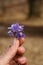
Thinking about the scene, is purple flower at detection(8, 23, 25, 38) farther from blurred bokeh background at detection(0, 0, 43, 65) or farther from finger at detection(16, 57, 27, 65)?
blurred bokeh background at detection(0, 0, 43, 65)

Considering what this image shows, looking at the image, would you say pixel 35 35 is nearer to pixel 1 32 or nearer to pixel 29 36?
pixel 29 36

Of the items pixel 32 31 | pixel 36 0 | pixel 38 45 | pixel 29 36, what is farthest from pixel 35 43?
pixel 36 0

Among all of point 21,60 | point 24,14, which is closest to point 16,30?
point 21,60

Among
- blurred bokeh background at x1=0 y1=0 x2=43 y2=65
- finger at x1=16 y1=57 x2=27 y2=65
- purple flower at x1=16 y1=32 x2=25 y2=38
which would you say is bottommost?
finger at x1=16 y1=57 x2=27 y2=65

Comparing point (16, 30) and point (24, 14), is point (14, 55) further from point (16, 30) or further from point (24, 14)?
point (24, 14)

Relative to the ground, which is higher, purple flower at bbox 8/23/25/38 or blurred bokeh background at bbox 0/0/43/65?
blurred bokeh background at bbox 0/0/43/65

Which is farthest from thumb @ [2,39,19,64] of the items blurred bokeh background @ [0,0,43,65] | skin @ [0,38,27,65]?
blurred bokeh background @ [0,0,43,65]

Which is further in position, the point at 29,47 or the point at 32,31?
the point at 32,31

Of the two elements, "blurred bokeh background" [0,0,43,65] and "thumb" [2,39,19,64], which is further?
"blurred bokeh background" [0,0,43,65]
